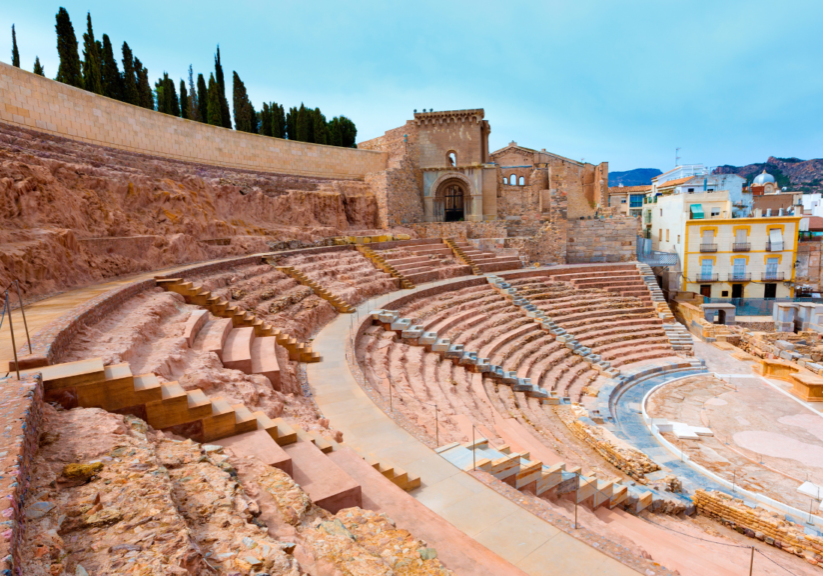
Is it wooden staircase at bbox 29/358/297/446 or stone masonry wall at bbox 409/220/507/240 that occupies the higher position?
stone masonry wall at bbox 409/220/507/240

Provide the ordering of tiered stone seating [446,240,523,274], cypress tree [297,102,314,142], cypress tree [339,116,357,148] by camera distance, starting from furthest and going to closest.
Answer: cypress tree [339,116,357,148] → cypress tree [297,102,314,142] → tiered stone seating [446,240,523,274]

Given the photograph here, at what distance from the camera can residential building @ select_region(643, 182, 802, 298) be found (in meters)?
24.6

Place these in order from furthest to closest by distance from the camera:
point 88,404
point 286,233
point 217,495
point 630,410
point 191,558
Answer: point 286,233 < point 630,410 < point 88,404 < point 217,495 < point 191,558

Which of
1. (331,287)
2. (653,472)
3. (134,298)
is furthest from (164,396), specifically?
(331,287)

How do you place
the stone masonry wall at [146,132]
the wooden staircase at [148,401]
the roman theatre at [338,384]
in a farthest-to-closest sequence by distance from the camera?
the stone masonry wall at [146,132], the wooden staircase at [148,401], the roman theatre at [338,384]

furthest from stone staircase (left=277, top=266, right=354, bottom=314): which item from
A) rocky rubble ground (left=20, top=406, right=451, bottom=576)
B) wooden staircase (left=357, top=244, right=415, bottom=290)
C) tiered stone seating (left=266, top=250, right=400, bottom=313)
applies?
rocky rubble ground (left=20, top=406, right=451, bottom=576)

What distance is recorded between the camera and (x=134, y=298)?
941 centimetres

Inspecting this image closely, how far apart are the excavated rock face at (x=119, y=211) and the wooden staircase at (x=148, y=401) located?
218 inches

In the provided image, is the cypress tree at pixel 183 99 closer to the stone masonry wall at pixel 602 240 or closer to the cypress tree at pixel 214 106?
the cypress tree at pixel 214 106

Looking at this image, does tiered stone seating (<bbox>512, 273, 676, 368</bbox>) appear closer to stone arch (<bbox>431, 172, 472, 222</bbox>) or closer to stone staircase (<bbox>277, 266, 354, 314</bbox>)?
stone staircase (<bbox>277, 266, 354, 314</bbox>)

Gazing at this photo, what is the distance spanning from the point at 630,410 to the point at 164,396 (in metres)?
12.3

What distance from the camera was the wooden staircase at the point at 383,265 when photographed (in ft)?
57.1

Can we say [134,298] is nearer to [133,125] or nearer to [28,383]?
[28,383]

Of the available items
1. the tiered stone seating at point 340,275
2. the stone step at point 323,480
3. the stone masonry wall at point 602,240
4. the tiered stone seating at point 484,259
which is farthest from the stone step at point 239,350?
the stone masonry wall at point 602,240
